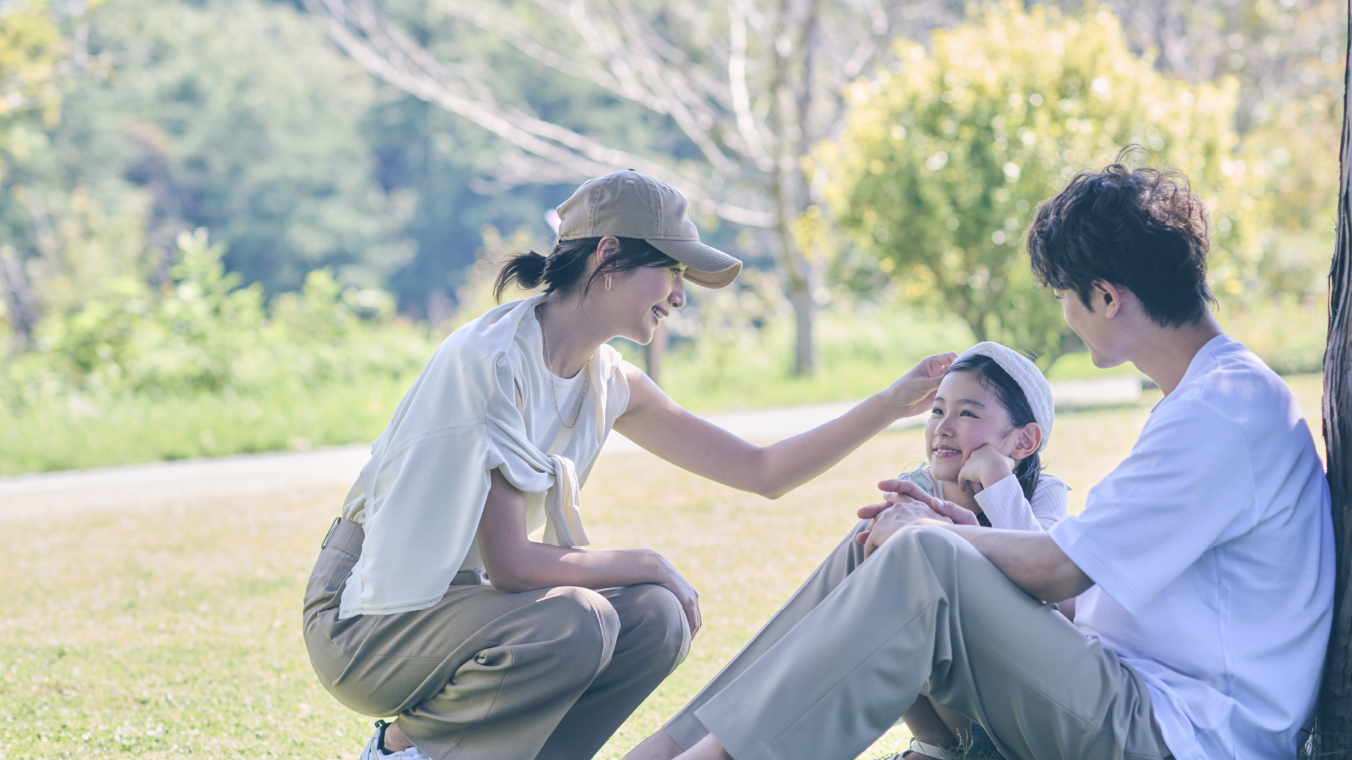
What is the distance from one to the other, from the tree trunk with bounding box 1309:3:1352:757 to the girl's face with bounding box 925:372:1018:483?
0.65 metres

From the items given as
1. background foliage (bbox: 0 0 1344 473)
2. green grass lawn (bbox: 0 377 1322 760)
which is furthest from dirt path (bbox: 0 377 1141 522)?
background foliage (bbox: 0 0 1344 473)

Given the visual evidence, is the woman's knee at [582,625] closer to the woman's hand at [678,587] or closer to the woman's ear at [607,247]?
the woman's hand at [678,587]

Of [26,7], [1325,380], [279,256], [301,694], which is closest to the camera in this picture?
[1325,380]

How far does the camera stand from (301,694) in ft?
12.2

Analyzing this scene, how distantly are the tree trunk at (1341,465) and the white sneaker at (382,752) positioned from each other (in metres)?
1.83

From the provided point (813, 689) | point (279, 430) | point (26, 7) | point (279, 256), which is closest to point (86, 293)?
point (279, 256)

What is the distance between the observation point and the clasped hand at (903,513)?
7.54ft

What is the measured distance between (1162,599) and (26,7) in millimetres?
12560

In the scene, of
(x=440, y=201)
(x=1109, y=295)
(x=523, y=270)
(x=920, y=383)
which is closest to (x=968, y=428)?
(x=920, y=383)

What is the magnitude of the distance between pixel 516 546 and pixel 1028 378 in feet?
3.98

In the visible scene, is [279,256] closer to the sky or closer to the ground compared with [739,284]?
closer to the ground

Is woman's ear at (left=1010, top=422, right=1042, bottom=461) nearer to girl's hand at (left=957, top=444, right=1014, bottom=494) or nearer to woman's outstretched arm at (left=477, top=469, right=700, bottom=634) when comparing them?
girl's hand at (left=957, top=444, right=1014, bottom=494)

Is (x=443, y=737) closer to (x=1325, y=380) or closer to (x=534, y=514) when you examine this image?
(x=534, y=514)

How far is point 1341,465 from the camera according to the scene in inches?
87.7
